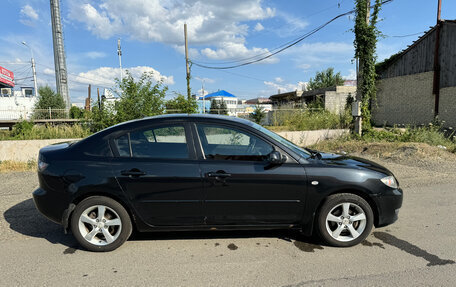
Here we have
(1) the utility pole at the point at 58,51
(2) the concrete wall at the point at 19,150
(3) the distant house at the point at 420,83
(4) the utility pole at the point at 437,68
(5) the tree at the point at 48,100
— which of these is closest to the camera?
(2) the concrete wall at the point at 19,150

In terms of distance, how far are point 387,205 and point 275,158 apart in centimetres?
151

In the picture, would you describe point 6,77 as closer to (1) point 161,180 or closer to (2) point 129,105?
(2) point 129,105

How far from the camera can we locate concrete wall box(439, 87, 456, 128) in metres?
15.9

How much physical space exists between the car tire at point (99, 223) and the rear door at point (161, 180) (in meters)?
0.23

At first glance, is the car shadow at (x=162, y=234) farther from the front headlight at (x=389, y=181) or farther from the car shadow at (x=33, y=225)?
the front headlight at (x=389, y=181)

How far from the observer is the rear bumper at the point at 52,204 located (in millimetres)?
3215

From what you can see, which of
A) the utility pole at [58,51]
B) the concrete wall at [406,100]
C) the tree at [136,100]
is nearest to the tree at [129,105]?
the tree at [136,100]

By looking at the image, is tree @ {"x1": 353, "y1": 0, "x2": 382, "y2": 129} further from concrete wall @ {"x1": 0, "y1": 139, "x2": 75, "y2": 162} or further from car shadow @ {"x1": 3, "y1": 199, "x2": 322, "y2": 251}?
concrete wall @ {"x1": 0, "y1": 139, "x2": 75, "y2": 162}

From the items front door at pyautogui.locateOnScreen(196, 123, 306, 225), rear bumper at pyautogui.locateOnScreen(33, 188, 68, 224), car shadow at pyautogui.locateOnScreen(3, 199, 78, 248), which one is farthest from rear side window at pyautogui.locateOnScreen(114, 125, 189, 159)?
car shadow at pyautogui.locateOnScreen(3, 199, 78, 248)

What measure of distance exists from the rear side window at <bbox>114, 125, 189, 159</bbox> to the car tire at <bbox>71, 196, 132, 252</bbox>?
63 cm

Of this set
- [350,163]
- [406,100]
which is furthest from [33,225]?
[406,100]

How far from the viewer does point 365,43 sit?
36.2ft

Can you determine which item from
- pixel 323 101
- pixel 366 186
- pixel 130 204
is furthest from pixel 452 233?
pixel 323 101

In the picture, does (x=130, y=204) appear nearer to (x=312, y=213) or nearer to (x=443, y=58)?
(x=312, y=213)
